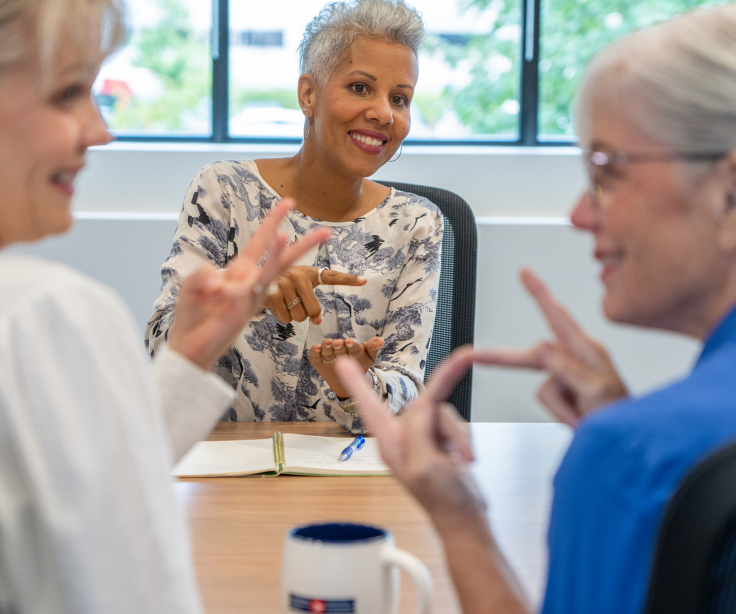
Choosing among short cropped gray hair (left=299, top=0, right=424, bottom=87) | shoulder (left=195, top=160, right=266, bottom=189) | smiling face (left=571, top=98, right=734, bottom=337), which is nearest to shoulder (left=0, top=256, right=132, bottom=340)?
smiling face (left=571, top=98, right=734, bottom=337)

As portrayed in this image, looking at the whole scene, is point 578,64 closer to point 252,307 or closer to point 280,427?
point 280,427

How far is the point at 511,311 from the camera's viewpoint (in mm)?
3498

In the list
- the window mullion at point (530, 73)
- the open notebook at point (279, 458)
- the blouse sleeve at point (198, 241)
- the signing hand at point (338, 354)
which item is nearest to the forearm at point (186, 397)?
the open notebook at point (279, 458)

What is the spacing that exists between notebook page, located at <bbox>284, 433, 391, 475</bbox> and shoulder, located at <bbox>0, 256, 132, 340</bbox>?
26.5 inches

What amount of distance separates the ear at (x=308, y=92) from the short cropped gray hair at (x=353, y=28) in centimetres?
2

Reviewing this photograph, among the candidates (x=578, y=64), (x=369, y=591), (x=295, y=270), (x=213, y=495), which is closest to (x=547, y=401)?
(x=369, y=591)

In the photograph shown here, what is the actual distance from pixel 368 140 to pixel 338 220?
208mm

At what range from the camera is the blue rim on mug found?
67 cm

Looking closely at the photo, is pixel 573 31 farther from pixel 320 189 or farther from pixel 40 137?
pixel 40 137

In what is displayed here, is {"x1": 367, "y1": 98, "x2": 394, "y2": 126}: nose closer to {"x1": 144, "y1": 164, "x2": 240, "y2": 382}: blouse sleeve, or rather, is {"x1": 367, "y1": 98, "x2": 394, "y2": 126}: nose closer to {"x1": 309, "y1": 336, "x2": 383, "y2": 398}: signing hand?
{"x1": 144, "y1": 164, "x2": 240, "y2": 382}: blouse sleeve

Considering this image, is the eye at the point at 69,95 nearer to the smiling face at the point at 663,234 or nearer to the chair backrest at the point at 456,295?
the smiling face at the point at 663,234

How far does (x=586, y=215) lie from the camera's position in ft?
2.66

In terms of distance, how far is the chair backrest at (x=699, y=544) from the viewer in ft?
1.53

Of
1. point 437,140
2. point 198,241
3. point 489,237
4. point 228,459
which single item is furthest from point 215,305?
point 437,140
